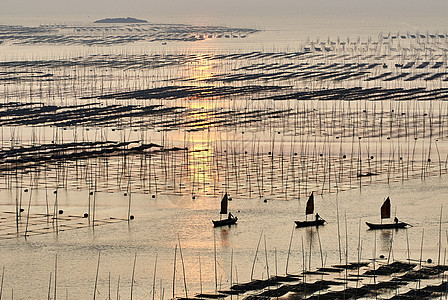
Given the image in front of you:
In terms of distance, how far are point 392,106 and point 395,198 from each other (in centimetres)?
2566

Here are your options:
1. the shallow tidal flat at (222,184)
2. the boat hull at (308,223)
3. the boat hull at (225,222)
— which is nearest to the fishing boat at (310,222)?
the boat hull at (308,223)

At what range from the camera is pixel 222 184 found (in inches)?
1671

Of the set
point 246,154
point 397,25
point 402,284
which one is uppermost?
point 397,25

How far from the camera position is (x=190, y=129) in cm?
5697

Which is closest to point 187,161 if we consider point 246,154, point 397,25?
point 246,154

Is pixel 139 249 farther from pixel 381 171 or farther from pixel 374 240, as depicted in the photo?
pixel 381 171

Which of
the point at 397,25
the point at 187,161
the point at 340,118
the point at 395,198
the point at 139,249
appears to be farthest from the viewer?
the point at 397,25

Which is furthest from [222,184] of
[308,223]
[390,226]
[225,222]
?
[390,226]

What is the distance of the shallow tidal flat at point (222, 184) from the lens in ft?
97.3

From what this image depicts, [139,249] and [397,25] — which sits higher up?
[397,25]

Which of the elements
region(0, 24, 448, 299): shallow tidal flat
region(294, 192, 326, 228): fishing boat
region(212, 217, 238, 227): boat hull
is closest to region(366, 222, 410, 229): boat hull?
region(0, 24, 448, 299): shallow tidal flat

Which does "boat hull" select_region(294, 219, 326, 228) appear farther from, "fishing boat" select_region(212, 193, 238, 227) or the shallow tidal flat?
"fishing boat" select_region(212, 193, 238, 227)

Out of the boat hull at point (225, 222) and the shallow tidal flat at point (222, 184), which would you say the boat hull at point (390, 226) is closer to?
the shallow tidal flat at point (222, 184)

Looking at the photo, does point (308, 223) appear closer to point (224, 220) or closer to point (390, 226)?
point (390, 226)
